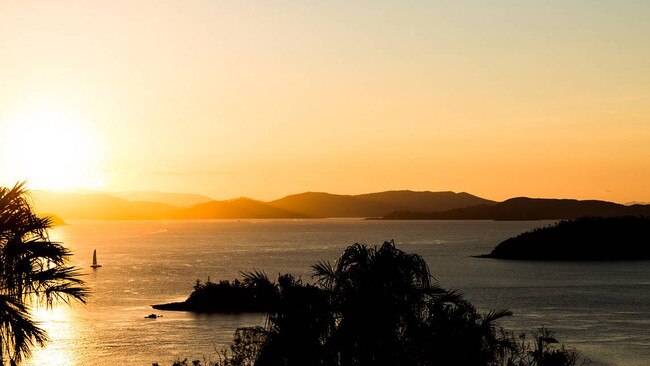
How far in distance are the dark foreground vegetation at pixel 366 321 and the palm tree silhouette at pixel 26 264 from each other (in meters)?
5.87

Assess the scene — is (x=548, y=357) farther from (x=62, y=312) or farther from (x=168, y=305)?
(x=62, y=312)

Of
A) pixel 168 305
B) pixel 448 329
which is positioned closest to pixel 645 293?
pixel 168 305

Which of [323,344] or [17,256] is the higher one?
[17,256]

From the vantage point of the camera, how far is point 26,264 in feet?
53.0

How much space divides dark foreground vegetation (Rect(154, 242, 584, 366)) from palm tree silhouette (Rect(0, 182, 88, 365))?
19.2 ft

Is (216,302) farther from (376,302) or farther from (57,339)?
(376,302)

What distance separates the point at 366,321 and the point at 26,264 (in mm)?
9109

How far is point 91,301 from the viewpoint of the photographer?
121 metres

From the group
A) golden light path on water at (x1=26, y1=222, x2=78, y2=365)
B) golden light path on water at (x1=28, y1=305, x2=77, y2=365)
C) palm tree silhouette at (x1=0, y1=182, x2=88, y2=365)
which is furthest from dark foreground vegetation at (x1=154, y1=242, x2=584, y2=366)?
golden light path on water at (x1=28, y1=305, x2=77, y2=365)

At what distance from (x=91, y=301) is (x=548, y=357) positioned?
94.7 meters

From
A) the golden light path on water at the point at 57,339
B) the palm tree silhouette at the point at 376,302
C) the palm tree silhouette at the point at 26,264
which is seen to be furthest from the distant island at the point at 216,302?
the palm tree silhouette at the point at 26,264

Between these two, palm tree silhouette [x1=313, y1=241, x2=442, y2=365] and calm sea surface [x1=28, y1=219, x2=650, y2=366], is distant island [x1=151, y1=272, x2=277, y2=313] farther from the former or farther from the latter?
palm tree silhouette [x1=313, y1=241, x2=442, y2=365]

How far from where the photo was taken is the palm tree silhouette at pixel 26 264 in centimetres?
1580

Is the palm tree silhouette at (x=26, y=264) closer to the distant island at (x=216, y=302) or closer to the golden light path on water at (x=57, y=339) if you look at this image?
the golden light path on water at (x=57, y=339)
